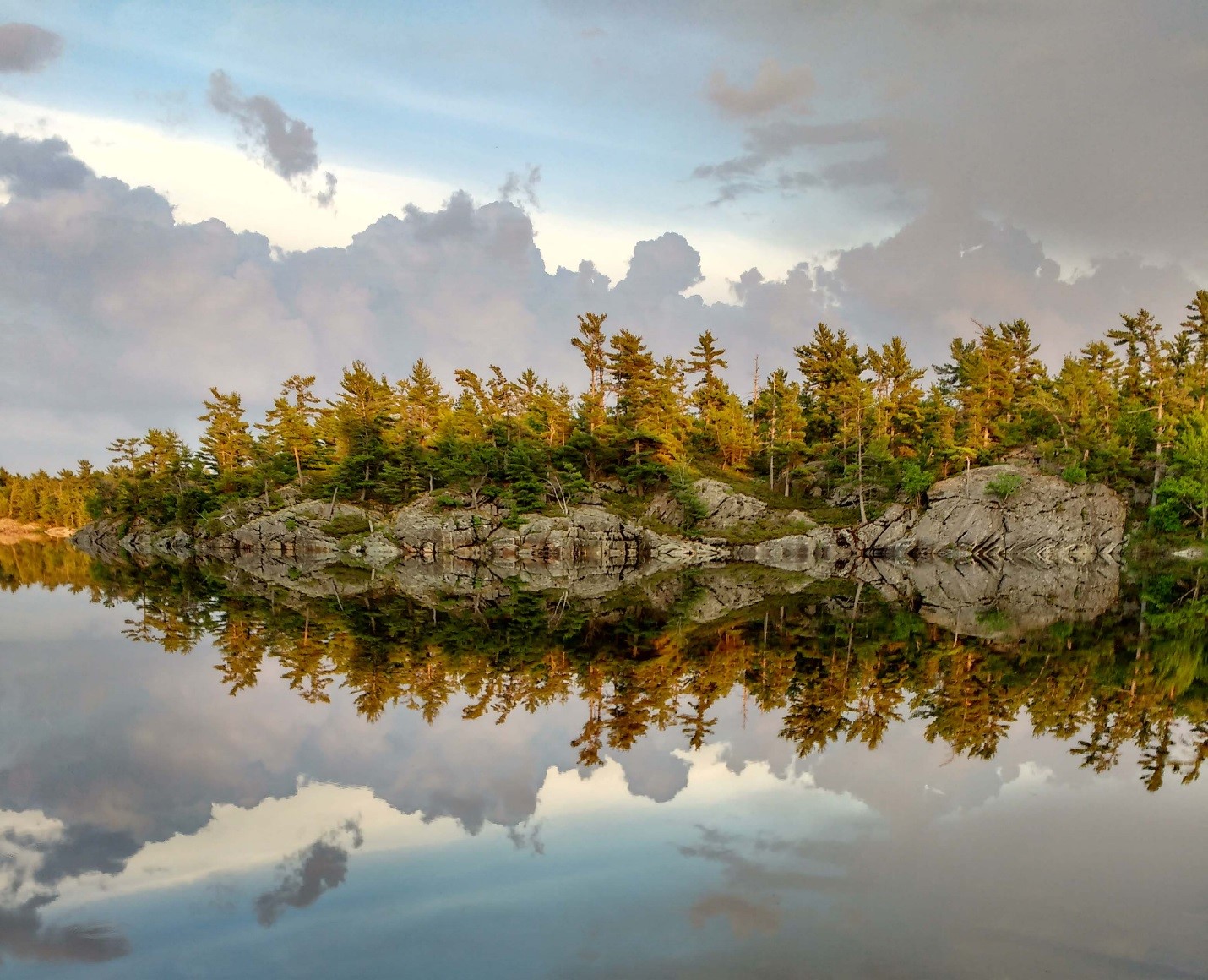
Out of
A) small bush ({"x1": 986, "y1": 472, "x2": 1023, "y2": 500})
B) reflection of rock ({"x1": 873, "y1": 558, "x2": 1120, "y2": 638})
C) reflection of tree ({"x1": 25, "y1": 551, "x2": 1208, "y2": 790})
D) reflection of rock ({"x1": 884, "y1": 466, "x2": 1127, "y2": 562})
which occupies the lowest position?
reflection of rock ({"x1": 873, "y1": 558, "x2": 1120, "y2": 638})

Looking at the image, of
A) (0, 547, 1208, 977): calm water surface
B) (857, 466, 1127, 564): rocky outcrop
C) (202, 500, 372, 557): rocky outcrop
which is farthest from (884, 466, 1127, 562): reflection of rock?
(202, 500, 372, 557): rocky outcrop

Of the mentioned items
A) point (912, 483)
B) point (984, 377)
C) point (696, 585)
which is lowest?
point (696, 585)

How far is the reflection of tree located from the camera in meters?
14.8

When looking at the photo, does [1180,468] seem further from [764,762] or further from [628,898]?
[628,898]

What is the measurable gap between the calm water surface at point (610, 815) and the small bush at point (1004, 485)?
48591 mm

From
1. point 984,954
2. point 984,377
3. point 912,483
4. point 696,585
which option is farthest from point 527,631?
point 984,377

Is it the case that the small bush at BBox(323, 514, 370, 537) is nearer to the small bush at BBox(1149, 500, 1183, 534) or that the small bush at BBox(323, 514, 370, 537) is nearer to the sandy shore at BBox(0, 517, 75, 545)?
the small bush at BBox(1149, 500, 1183, 534)

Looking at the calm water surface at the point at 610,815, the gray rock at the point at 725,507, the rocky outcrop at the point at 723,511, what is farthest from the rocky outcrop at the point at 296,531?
the calm water surface at the point at 610,815

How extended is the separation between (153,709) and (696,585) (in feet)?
104

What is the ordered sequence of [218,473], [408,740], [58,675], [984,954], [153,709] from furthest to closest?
1. [218,473]
2. [58,675]
3. [153,709]
4. [408,740]
5. [984,954]

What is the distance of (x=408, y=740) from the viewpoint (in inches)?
559

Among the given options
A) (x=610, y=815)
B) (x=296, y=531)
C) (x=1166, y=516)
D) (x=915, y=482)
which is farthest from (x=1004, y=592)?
(x=296, y=531)

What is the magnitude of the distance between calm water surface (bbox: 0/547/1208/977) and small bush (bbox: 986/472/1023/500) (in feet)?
159

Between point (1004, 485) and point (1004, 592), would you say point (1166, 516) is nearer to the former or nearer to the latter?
point (1004, 485)
